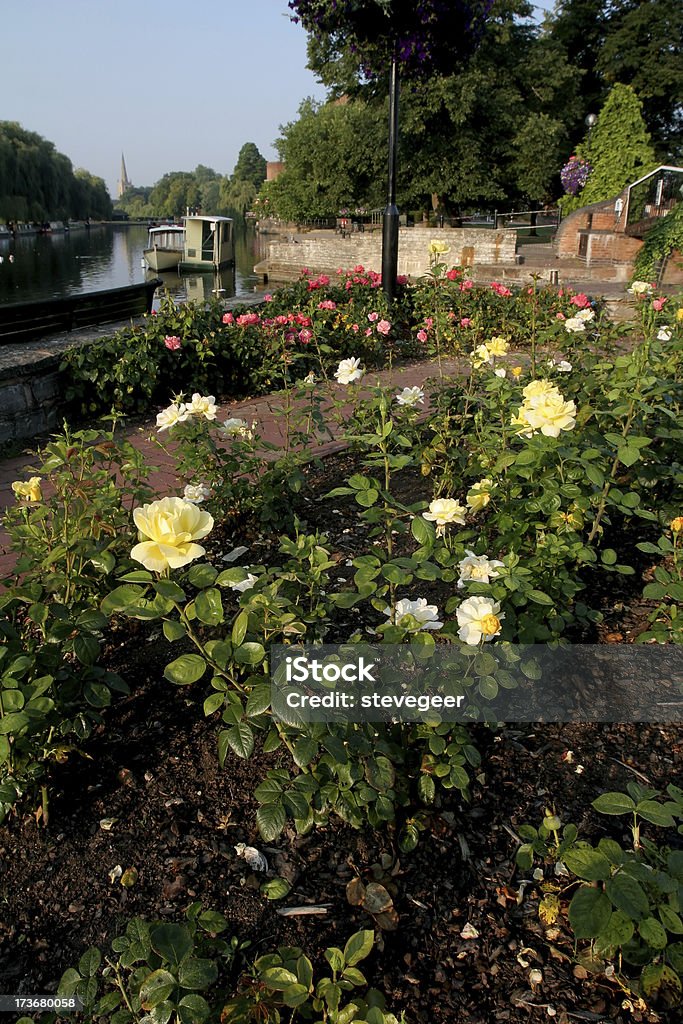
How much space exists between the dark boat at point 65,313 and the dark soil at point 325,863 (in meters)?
3.94

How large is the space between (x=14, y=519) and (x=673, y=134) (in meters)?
35.1

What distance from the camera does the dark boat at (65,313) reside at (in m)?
4.85

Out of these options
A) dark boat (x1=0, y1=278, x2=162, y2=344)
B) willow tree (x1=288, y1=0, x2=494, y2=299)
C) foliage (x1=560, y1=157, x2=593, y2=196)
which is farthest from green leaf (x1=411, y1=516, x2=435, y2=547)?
foliage (x1=560, y1=157, x2=593, y2=196)

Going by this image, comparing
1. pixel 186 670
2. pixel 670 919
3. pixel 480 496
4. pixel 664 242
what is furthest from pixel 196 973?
pixel 664 242

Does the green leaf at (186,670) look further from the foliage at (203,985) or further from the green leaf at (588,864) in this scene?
the green leaf at (588,864)

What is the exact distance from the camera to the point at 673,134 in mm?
29266

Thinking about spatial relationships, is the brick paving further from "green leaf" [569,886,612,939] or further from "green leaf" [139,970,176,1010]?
"green leaf" [569,886,612,939]

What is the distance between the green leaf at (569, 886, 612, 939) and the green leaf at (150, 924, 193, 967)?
1.86 ft

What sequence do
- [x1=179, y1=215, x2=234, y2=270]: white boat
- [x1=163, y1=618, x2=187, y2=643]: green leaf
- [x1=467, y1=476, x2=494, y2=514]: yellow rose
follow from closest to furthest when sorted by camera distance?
[x1=163, y1=618, x2=187, y2=643]: green leaf, [x1=467, y1=476, x2=494, y2=514]: yellow rose, [x1=179, y1=215, x2=234, y2=270]: white boat

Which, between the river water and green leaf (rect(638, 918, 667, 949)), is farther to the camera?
the river water

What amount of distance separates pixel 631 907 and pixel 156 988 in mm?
686

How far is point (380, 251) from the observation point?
60.6ft

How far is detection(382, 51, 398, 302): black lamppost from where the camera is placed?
5523 millimetres

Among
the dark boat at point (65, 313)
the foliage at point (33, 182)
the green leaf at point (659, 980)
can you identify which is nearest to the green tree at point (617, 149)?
the dark boat at point (65, 313)
